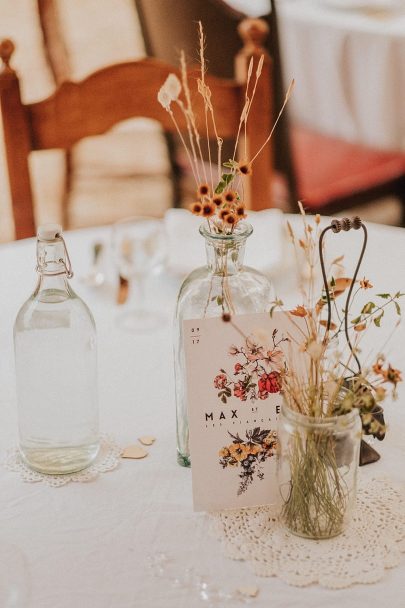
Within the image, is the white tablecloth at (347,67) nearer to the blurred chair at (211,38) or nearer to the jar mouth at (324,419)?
the blurred chair at (211,38)

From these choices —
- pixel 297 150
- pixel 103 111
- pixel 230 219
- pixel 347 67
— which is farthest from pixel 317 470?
pixel 347 67

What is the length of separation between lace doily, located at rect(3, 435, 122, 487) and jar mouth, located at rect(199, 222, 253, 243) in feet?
1.00

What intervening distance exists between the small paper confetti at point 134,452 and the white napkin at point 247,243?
46 centimetres

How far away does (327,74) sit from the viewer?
3.15 meters

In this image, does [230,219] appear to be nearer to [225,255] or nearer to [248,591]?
[225,255]

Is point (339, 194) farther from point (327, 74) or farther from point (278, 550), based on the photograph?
point (278, 550)

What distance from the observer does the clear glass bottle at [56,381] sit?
0.98 m

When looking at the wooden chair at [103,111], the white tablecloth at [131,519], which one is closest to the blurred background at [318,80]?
the wooden chair at [103,111]

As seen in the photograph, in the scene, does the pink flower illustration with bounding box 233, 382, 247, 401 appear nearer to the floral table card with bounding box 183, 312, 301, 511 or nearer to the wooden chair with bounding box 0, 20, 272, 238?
the floral table card with bounding box 183, 312, 301, 511

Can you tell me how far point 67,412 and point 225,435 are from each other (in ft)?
0.65

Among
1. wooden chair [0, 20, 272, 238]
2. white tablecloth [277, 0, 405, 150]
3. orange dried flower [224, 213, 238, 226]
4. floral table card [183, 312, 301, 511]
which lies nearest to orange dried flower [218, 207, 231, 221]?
orange dried flower [224, 213, 238, 226]

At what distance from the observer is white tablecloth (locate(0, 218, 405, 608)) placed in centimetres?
83

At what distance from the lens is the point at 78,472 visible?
1.01 metres

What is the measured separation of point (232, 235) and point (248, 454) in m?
0.23
